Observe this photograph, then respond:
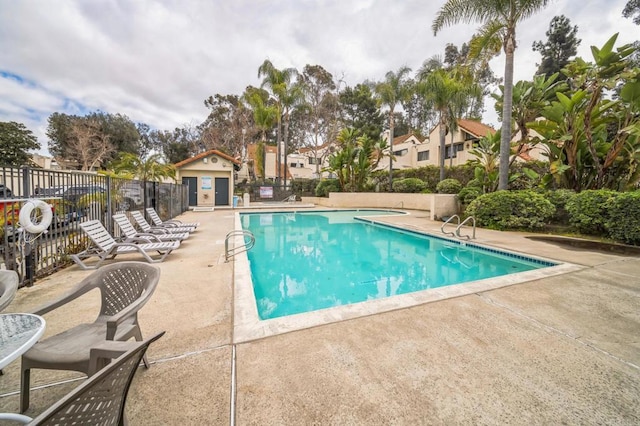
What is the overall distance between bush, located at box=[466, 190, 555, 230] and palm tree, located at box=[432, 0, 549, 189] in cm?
80

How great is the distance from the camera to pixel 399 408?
189 centimetres

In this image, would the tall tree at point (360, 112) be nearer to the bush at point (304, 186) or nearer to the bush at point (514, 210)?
the bush at point (304, 186)

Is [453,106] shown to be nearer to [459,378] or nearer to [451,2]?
Answer: [451,2]

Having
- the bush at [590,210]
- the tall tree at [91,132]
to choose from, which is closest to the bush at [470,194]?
the bush at [590,210]

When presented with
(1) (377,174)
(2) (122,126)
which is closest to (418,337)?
(1) (377,174)

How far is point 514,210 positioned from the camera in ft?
33.8

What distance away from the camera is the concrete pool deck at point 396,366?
1866mm

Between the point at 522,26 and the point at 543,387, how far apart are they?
1374 cm

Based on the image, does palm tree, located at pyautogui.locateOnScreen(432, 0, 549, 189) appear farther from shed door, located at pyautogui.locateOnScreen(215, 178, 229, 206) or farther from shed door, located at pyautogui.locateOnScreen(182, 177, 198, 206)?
shed door, located at pyautogui.locateOnScreen(182, 177, 198, 206)

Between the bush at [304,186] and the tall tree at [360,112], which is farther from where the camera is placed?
the tall tree at [360,112]

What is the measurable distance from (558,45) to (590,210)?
34.0 meters

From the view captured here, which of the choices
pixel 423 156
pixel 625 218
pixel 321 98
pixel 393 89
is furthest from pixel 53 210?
pixel 423 156

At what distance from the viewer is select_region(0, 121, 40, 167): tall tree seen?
23.0 m

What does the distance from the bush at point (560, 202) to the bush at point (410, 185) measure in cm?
989
